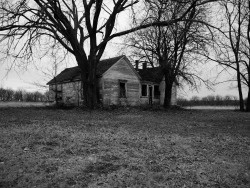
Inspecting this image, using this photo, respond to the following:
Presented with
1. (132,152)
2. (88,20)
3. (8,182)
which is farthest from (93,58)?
(8,182)

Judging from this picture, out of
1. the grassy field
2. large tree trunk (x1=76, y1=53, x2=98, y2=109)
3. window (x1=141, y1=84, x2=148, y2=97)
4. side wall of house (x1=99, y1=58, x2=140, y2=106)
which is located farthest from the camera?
window (x1=141, y1=84, x2=148, y2=97)

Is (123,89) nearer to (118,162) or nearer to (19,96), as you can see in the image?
(118,162)

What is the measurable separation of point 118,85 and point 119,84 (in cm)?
21

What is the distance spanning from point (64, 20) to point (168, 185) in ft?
52.7

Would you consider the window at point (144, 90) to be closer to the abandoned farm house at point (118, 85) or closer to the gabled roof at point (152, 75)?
the abandoned farm house at point (118, 85)

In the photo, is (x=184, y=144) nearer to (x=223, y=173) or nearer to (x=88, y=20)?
(x=223, y=173)

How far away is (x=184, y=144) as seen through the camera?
6.68m

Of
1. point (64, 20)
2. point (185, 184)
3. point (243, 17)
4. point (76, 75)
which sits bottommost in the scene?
point (185, 184)

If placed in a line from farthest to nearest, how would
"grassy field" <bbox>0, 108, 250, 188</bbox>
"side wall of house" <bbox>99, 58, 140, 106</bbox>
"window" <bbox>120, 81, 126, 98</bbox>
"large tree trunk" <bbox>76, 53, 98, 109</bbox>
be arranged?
"window" <bbox>120, 81, 126, 98</bbox> → "side wall of house" <bbox>99, 58, 140, 106</bbox> → "large tree trunk" <bbox>76, 53, 98, 109</bbox> → "grassy field" <bbox>0, 108, 250, 188</bbox>

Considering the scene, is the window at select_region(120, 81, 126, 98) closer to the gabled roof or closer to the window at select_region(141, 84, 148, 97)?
the gabled roof

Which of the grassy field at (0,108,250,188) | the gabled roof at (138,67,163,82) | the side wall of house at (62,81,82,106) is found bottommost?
the grassy field at (0,108,250,188)

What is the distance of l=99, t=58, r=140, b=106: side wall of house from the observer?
906 inches

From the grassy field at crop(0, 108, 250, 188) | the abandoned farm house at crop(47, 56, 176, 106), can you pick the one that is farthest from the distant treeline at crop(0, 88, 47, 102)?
the grassy field at crop(0, 108, 250, 188)

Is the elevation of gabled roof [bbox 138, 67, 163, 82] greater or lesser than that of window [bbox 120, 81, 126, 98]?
greater
